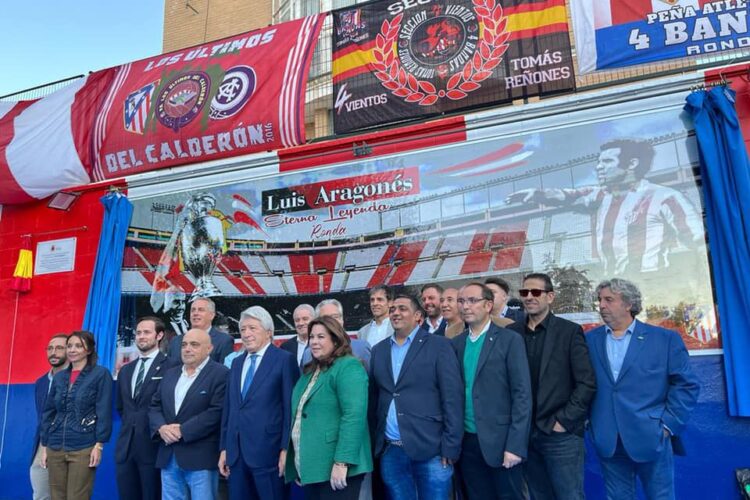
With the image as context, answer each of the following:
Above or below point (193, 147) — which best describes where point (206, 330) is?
below

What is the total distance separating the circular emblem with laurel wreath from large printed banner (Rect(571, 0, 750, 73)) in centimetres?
68

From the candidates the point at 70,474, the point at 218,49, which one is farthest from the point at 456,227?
the point at 70,474

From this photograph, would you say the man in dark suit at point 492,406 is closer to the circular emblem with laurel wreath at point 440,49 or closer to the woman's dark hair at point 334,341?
the woman's dark hair at point 334,341

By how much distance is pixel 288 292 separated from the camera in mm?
5172

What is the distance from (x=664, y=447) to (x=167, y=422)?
3016 millimetres

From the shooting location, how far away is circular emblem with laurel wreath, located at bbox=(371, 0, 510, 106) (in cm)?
488

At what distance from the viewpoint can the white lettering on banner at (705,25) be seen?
14.0ft

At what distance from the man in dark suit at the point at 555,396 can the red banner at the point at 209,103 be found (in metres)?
3.00

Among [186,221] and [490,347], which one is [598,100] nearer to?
[490,347]

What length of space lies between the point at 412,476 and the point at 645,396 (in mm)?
1352

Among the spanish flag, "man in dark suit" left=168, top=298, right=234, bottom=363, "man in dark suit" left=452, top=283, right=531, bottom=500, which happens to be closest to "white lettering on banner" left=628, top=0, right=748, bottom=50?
"man in dark suit" left=452, top=283, right=531, bottom=500

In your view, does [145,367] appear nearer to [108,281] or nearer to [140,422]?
[140,422]

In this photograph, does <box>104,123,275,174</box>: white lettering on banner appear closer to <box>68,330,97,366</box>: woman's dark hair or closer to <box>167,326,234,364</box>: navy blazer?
<box>167,326,234,364</box>: navy blazer

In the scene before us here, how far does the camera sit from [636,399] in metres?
2.98
